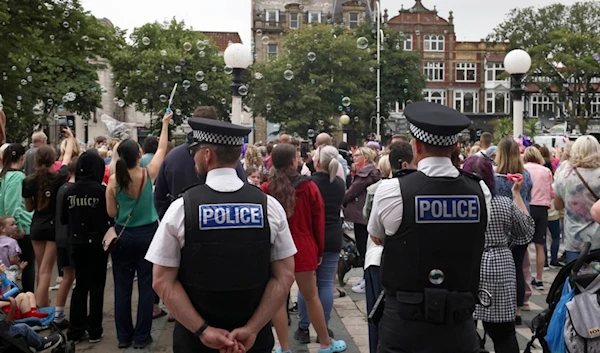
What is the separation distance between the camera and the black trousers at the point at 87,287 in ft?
21.4

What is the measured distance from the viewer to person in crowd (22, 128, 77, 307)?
7.21 meters

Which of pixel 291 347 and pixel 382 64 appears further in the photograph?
pixel 382 64

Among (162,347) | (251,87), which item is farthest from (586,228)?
(251,87)

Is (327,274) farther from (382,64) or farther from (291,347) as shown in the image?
(382,64)

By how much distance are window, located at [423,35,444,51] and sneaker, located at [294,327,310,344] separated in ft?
199

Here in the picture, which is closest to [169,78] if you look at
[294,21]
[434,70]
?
[294,21]

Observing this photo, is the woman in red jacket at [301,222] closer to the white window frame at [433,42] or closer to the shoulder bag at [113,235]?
the shoulder bag at [113,235]

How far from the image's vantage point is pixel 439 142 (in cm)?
366

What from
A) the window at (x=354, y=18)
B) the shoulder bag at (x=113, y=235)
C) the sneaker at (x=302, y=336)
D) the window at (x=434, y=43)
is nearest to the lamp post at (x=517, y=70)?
the sneaker at (x=302, y=336)

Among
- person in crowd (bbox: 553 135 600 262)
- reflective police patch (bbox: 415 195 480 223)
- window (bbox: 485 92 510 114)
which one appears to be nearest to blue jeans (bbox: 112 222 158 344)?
reflective police patch (bbox: 415 195 480 223)

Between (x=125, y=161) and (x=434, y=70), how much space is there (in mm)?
62156

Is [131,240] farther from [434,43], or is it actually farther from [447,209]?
[434,43]

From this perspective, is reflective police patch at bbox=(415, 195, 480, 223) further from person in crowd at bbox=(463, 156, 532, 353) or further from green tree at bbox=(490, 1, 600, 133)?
→ green tree at bbox=(490, 1, 600, 133)

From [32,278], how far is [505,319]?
19.4ft
